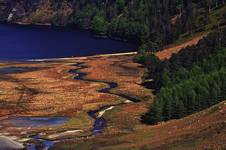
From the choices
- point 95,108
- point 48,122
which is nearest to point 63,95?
point 95,108

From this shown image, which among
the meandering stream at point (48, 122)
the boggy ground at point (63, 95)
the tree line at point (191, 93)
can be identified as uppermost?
the tree line at point (191, 93)

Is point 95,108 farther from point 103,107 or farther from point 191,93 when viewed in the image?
point 191,93

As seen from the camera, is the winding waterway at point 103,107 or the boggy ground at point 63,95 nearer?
the winding waterway at point 103,107

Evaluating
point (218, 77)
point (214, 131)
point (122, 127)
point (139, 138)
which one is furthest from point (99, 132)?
point (214, 131)

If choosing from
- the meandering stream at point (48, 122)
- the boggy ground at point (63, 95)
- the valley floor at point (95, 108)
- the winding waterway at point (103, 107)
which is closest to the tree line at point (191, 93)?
the valley floor at point (95, 108)

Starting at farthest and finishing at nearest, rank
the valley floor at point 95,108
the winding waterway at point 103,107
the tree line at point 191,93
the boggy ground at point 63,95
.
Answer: the boggy ground at point 63,95, the winding waterway at point 103,107, the tree line at point 191,93, the valley floor at point 95,108

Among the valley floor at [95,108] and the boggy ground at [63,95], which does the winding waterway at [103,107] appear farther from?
the boggy ground at [63,95]

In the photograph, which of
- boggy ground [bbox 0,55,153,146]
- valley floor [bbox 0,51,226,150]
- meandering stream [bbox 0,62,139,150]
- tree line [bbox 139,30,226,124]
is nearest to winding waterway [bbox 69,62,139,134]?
meandering stream [bbox 0,62,139,150]

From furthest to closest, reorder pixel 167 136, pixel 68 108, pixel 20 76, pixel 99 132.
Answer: pixel 20 76, pixel 68 108, pixel 99 132, pixel 167 136

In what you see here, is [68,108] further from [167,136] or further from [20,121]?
[167,136]
